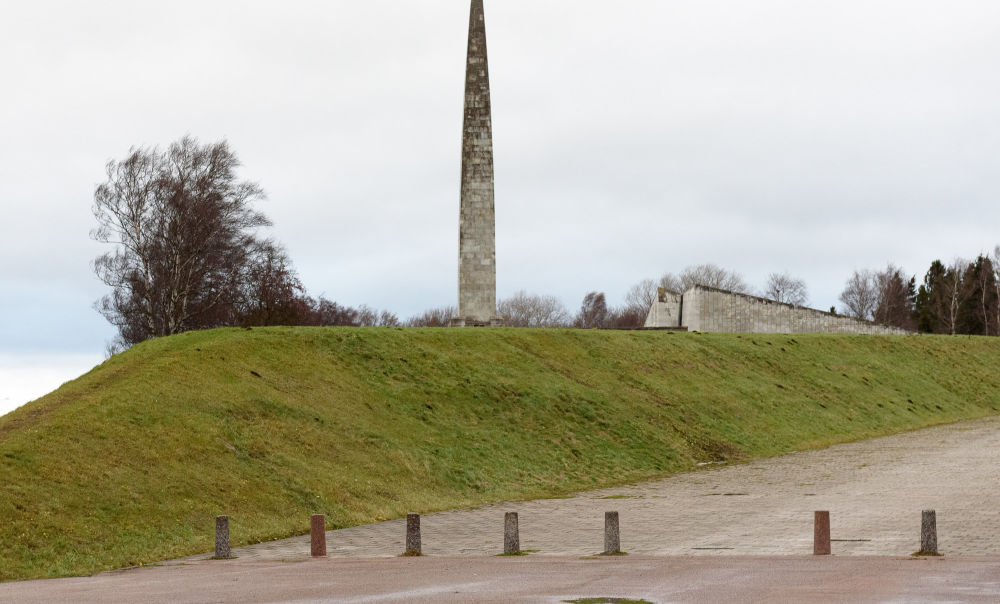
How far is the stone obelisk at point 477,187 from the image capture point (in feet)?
156

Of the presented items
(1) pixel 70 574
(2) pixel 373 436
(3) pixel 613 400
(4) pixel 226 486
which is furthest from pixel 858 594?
(3) pixel 613 400

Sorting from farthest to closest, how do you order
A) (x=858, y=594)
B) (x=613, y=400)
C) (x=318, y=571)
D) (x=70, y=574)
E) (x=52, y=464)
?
(x=613, y=400) < (x=52, y=464) < (x=70, y=574) < (x=318, y=571) < (x=858, y=594)

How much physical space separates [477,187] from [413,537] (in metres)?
29.7

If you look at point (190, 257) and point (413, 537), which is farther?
point (190, 257)

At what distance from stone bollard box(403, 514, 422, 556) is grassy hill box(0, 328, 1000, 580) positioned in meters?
4.57

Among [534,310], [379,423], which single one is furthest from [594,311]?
[379,423]

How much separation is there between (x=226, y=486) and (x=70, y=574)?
6.32 metres

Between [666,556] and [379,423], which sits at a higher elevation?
[379,423]

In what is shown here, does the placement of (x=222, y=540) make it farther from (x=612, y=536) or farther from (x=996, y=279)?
(x=996, y=279)

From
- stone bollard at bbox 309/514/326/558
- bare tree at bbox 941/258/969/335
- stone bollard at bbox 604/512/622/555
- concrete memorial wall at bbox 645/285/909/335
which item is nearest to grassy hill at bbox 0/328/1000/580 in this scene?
stone bollard at bbox 309/514/326/558

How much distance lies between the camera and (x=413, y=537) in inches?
757

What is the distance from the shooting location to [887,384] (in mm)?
52156

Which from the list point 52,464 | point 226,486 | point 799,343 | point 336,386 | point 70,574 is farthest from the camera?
point 799,343

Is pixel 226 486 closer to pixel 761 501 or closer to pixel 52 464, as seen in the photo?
pixel 52 464
